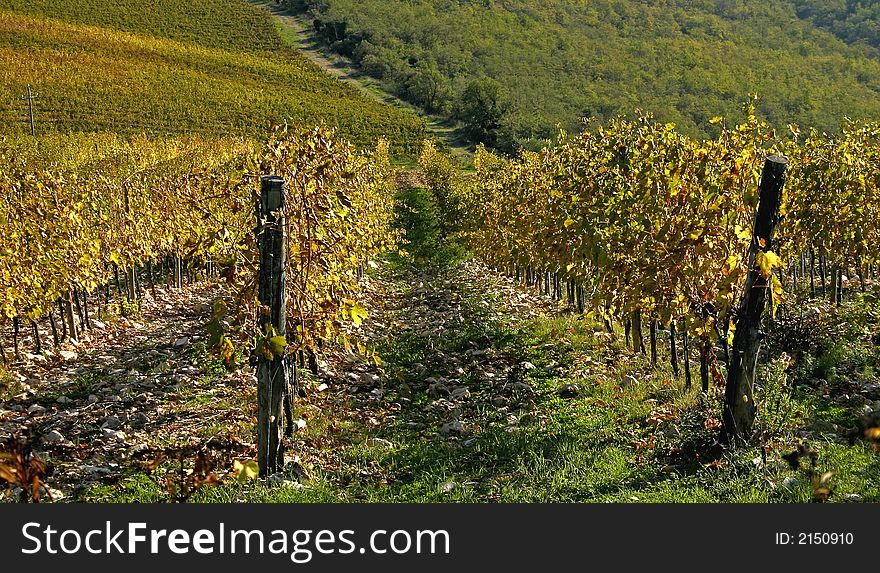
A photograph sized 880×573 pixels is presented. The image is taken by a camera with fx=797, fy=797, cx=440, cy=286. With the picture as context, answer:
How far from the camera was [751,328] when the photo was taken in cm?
623

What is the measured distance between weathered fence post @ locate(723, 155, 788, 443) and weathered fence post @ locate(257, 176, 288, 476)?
140 inches

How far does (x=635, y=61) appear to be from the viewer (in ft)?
411

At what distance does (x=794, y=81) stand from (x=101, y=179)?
11650 centimetres

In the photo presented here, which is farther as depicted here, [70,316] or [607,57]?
[607,57]

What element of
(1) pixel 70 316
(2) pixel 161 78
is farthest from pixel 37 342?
(2) pixel 161 78

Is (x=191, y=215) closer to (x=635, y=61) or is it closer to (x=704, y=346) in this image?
(x=704, y=346)

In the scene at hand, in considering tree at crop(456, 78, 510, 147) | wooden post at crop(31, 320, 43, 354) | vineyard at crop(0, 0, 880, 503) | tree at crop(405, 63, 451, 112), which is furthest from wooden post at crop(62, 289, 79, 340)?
tree at crop(405, 63, 451, 112)

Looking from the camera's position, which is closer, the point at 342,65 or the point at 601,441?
the point at 601,441

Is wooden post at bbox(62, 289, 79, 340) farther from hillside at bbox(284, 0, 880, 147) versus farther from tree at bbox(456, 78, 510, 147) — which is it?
tree at bbox(456, 78, 510, 147)

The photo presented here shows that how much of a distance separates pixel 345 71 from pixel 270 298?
9695 centimetres

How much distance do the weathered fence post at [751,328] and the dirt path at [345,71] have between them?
208 feet

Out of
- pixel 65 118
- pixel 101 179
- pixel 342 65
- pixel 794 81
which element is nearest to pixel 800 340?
pixel 101 179

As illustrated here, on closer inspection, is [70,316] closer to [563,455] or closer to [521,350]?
[521,350]

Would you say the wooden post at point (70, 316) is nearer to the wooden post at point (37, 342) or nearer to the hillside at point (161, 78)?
the wooden post at point (37, 342)
